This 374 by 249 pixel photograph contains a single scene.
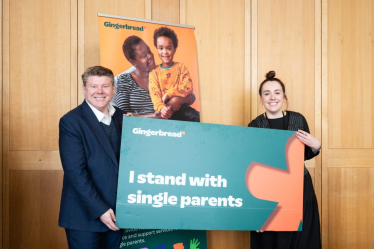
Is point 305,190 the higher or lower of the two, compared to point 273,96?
lower

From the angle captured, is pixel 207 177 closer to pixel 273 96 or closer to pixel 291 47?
pixel 273 96

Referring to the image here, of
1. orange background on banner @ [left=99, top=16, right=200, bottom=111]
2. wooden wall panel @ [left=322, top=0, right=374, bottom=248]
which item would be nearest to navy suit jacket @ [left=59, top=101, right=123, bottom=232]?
orange background on banner @ [left=99, top=16, right=200, bottom=111]

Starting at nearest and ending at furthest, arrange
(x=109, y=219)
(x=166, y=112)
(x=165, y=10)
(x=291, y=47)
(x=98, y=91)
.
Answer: (x=109, y=219), (x=98, y=91), (x=166, y=112), (x=165, y=10), (x=291, y=47)

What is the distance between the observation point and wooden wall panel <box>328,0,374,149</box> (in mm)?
2717

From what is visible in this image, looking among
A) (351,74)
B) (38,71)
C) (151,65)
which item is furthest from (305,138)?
(38,71)

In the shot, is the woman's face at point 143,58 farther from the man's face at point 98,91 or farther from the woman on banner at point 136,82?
the man's face at point 98,91

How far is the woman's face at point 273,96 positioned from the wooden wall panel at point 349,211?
1328mm

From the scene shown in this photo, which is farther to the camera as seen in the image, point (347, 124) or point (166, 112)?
point (347, 124)

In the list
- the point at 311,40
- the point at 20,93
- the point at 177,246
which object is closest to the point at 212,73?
the point at 311,40

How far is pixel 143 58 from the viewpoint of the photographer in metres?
2.19

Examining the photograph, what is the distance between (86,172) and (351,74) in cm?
261

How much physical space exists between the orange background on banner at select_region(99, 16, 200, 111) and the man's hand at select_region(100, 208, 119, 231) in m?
1.11

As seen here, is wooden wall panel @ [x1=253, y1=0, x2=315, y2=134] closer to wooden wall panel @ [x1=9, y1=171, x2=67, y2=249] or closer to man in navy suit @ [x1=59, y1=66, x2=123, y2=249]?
man in navy suit @ [x1=59, y1=66, x2=123, y2=249]

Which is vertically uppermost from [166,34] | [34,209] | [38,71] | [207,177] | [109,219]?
[166,34]
